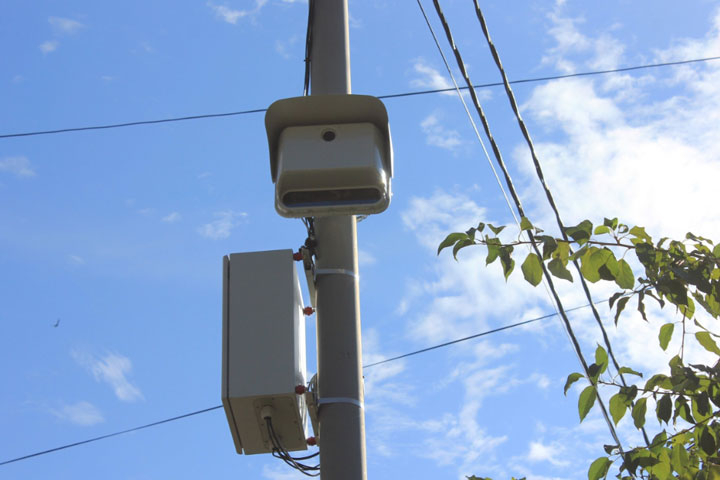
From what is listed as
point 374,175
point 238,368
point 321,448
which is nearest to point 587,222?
point 374,175

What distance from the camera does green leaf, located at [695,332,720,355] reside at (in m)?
2.21

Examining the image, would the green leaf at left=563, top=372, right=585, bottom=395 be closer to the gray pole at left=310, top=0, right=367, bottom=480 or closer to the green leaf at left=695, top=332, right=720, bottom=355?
the green leaf at left=695, top=332, right=720, bottom=355

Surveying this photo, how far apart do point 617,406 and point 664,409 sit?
110mm

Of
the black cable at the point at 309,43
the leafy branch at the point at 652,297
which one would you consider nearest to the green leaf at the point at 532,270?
the leafy branch at the point at 652,297

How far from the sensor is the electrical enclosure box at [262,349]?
2.88 metres

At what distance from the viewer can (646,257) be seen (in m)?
2.31

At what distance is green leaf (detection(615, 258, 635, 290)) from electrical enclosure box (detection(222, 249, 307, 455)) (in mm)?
1080

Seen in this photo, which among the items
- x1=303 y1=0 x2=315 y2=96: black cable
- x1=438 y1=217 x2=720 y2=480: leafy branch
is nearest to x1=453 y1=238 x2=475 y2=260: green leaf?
x1=438 y1=217 x2=720 y2=480: leafy branch

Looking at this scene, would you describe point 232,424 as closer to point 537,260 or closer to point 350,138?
point 350,138

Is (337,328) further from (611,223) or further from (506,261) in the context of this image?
(611,223)

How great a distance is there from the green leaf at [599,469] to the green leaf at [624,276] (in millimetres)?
428

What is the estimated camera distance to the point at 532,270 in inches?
89.9

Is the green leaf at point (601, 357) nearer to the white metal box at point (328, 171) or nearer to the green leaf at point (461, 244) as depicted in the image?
the green leaf at point (461, 244)

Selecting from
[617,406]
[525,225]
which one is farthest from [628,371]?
[525,225]
